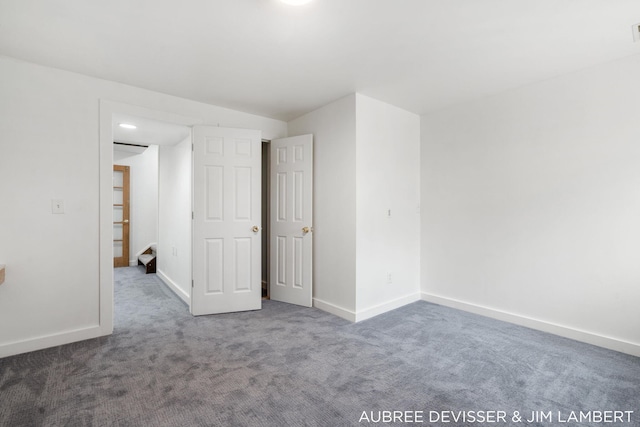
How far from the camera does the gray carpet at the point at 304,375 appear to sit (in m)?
1.75

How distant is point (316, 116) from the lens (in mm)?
3650

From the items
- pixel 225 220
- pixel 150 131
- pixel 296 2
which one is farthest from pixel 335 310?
pixel 150 131

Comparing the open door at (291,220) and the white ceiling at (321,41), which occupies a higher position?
the white ceiling at (321,41)

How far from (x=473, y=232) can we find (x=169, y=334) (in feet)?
11.1

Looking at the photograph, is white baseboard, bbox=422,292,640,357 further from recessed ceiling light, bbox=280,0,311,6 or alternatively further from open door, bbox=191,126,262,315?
recessed ceiling light, bbox=280,0,311,6

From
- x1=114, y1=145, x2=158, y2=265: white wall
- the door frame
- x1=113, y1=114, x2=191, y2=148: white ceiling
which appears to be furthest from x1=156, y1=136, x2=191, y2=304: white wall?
x1=114, y1=145, x2=158, y2=265: white wall

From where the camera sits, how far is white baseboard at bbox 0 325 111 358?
240cm

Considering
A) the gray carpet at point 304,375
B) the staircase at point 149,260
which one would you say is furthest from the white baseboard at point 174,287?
the gray carpet at point 304,375

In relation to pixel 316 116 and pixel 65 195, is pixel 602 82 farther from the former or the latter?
pixel 65 195

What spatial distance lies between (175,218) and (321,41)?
3369 millimetres

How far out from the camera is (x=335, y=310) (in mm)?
3352

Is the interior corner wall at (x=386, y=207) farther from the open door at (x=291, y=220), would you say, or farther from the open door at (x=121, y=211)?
the open door at (x=121, y=211)

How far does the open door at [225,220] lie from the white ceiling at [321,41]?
0.65 metres

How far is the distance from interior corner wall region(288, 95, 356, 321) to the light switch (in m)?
2.44
